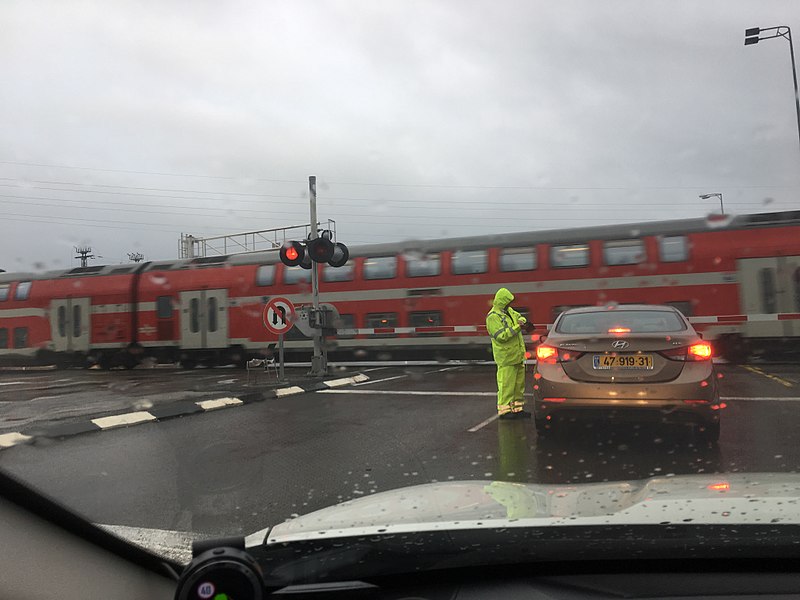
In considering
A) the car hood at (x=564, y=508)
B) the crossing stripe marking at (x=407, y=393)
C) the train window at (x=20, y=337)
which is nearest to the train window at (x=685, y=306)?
the crossing stripe marking at (x=407, y=393)

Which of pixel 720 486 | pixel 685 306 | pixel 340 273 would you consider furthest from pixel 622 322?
pixel 340 273

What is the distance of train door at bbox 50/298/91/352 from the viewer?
22797mm

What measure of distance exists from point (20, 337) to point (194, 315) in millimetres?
6625

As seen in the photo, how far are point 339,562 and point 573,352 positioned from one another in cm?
456

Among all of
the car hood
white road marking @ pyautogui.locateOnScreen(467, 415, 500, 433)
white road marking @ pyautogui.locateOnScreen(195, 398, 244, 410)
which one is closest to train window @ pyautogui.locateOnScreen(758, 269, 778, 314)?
white road marking @ pyautogui.locateOnScreen(467, 415, 500, 433)

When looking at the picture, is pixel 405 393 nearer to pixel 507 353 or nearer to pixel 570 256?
pixel 507 353

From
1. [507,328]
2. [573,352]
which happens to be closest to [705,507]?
[573,352]

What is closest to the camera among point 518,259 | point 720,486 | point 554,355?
point 720,486

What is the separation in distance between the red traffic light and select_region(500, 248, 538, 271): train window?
7697mm

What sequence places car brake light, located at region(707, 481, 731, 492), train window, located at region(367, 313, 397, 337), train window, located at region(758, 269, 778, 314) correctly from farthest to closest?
train window, located at region(367, 313, 397, 337), train window, located at region(758, 269, 778, 314), car brake light, located at region(707, 481, 731, 492)

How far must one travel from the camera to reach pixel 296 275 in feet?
69.0

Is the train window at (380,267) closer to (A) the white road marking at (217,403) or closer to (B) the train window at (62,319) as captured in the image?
(A) the white road marking at (217,403)

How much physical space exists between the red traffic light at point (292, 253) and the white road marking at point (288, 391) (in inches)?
99.8

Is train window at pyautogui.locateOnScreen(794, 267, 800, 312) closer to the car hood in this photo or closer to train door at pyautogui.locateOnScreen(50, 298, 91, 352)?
the car hood
